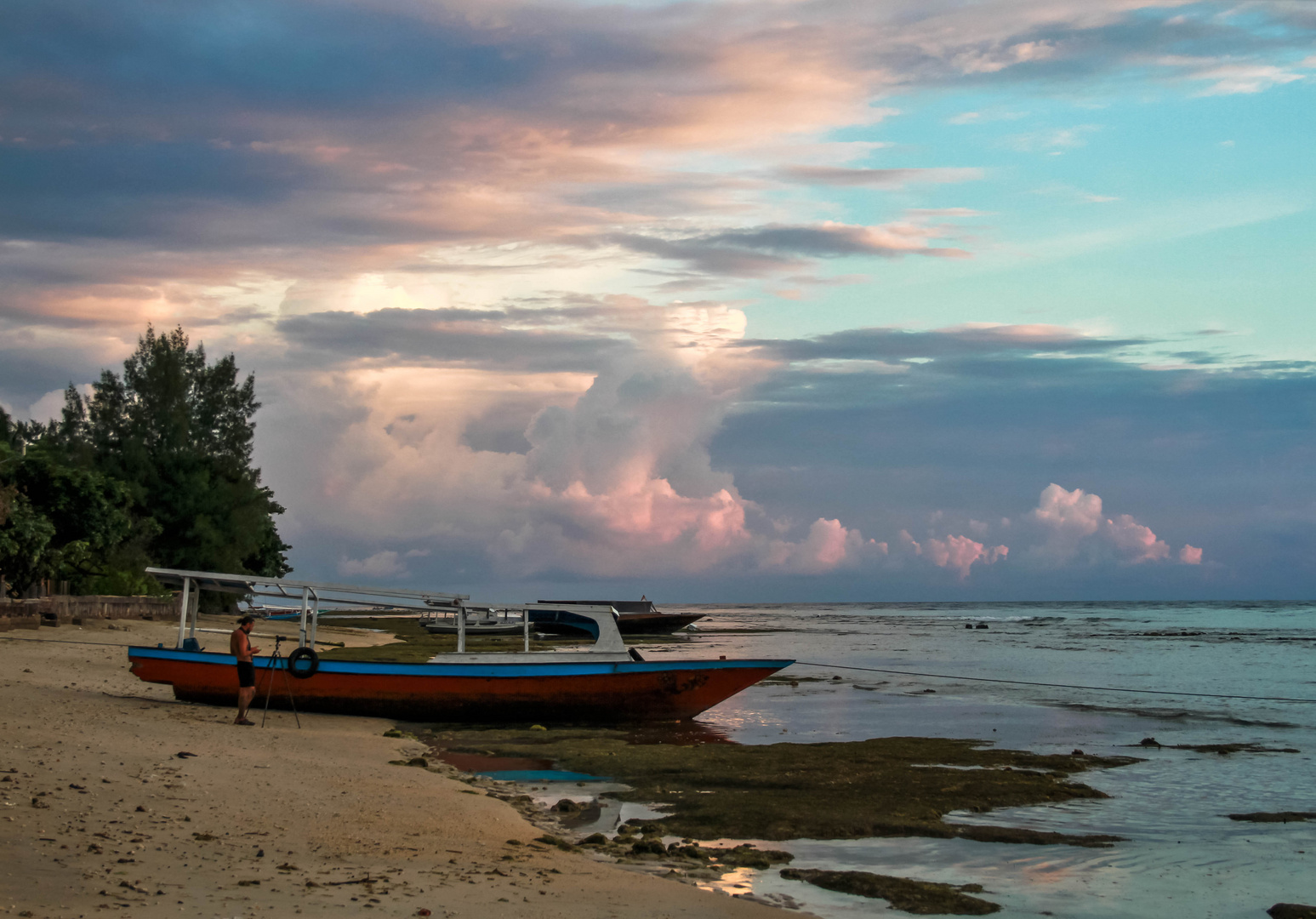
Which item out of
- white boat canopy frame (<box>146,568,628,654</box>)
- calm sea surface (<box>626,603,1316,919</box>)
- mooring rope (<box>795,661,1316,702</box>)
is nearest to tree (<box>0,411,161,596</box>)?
white boat canopy frame (<box>146,568,628,654</box>)

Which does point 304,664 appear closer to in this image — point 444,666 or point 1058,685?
point 444,666

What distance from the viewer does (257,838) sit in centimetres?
851

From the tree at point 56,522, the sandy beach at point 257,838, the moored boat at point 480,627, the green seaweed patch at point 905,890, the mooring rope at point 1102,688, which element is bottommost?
the moored boat at point 480,627

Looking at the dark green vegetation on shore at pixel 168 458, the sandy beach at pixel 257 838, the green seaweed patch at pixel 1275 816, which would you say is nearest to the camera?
the sandy beach at pixel 257 838

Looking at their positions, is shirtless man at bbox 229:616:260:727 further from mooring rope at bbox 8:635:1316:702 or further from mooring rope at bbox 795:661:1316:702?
mooring rope at bbox 795:661:1316:702

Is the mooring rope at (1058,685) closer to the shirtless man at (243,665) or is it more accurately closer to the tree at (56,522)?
the tree at (56,522)

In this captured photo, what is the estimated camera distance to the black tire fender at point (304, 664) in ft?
60.0

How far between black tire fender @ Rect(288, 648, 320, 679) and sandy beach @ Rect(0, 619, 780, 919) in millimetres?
3780

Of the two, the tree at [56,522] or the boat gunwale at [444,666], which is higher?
the tree at [56,522]

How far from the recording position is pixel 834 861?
9.47m

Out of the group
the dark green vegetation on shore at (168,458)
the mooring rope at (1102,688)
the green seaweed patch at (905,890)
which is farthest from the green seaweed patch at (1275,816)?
the dark green vegetation on shore at (168,458)

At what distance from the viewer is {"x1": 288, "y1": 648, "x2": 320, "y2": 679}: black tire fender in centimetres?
1830

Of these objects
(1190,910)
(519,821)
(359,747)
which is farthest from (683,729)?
(1190,910)

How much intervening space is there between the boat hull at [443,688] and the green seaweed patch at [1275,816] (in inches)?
324
